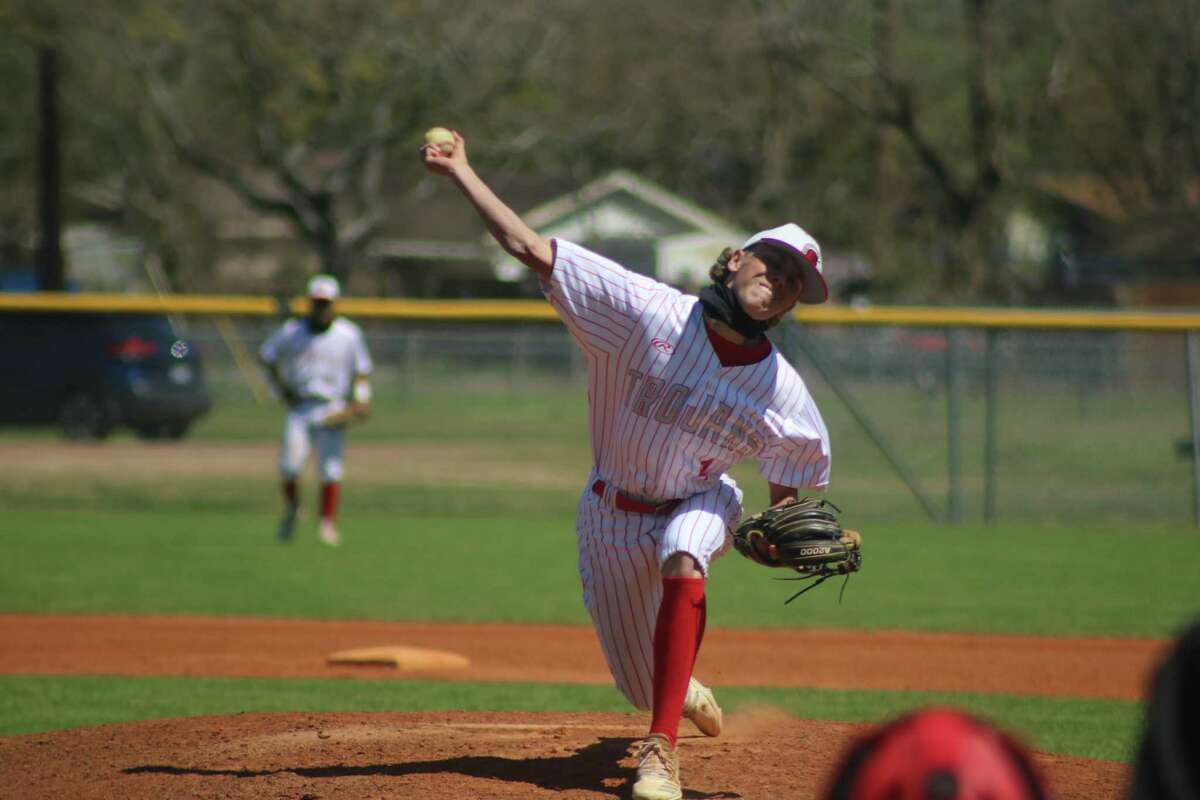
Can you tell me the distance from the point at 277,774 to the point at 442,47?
1045 inches

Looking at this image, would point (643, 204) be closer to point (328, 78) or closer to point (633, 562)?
point (328, 78)

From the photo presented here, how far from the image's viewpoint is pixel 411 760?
5.01m

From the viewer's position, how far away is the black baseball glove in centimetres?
451

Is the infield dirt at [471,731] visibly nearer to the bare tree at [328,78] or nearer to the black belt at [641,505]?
the black belt at [641,505]

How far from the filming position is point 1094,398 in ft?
52.8

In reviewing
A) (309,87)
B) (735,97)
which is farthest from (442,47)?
(735,97)

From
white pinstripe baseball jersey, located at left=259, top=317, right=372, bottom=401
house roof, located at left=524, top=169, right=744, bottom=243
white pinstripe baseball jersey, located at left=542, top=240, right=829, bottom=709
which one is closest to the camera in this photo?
white pinstripe baseball jersey, located at left=542, top=240, right=829, bottom=709

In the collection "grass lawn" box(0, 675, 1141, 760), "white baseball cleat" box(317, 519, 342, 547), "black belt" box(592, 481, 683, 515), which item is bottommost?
"grass lawn" box(0, 675, 1141, 760)

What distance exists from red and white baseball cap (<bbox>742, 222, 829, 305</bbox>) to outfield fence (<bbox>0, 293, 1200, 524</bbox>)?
31.1ft

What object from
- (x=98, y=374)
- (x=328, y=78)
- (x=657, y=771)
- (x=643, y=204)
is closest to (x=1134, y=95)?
(x=643, y=204)

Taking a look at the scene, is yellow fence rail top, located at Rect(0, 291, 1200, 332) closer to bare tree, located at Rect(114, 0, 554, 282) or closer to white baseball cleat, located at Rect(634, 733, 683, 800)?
white baseball cleat, located at Rect(634, 733, 683, 800)

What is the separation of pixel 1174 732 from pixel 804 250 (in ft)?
→ 8.80

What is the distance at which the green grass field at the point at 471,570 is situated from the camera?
7048mm

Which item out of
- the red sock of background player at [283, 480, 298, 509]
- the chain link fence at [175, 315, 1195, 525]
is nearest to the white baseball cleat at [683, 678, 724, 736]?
the red sock of background player at [283, 480, 298, 509]
